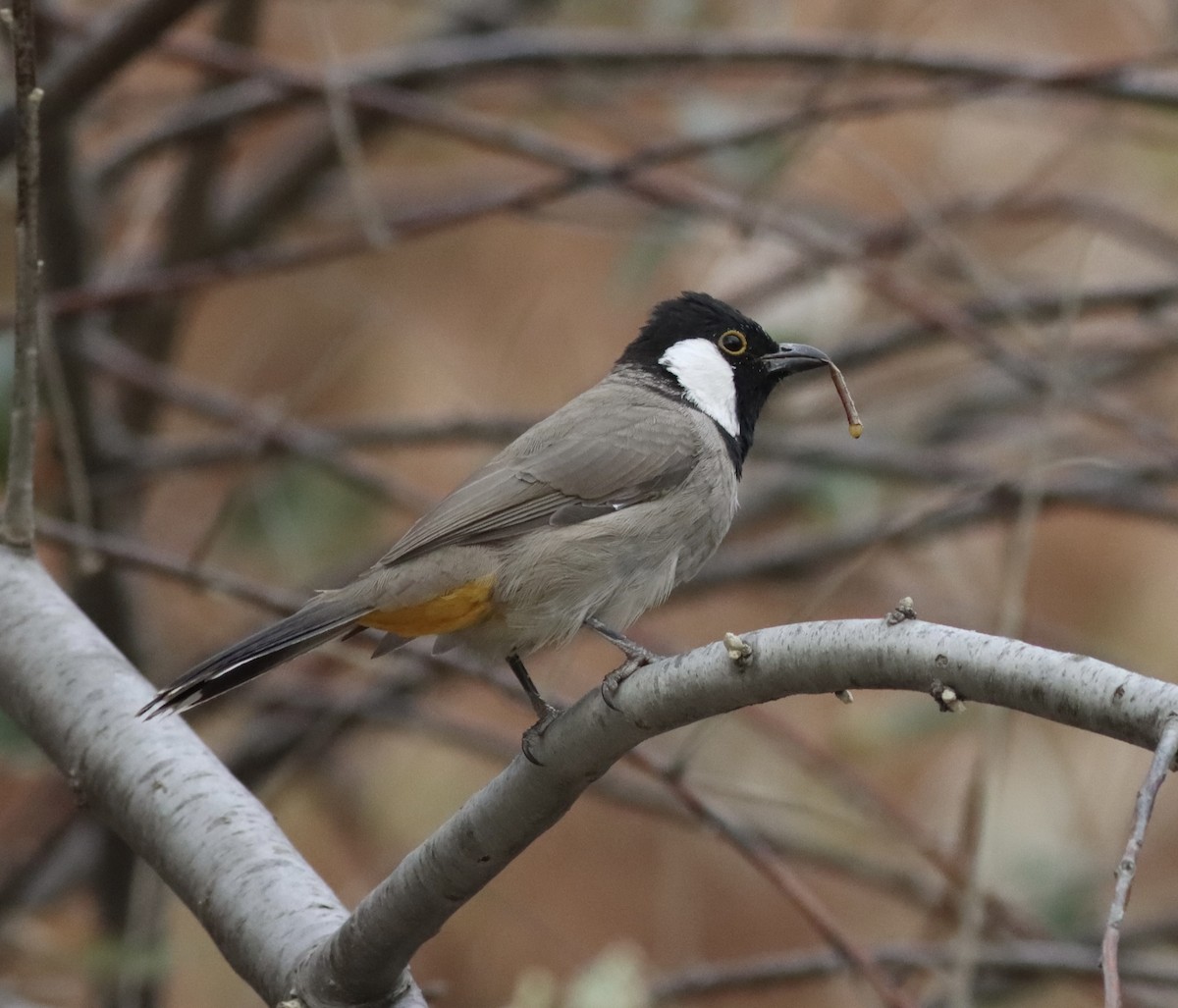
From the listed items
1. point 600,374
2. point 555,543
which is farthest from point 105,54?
point 600,374

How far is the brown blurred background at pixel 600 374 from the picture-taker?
3.85 meters

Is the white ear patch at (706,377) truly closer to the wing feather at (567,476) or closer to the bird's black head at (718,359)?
the bird's black head at (718,359)

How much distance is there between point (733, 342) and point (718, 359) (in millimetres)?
52

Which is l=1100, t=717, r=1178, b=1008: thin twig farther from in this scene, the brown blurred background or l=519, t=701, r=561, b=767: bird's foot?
the brown blurred background

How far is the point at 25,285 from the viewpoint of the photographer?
2189 millimetres

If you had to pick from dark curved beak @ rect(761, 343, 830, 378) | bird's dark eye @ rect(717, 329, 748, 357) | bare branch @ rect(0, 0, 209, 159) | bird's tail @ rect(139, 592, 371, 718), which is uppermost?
bare branch @ rect(0, 0, 209, 159)

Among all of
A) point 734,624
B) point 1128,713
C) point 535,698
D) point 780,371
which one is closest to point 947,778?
point 734,624

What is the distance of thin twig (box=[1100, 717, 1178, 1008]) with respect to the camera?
120 cm

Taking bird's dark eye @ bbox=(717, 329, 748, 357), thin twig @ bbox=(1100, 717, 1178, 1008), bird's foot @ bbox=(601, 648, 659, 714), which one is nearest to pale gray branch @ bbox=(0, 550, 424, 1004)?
bird's foot @ bbox=(601, 648, 659, 714)

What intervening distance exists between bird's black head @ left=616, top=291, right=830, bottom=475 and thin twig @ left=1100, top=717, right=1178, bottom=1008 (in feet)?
7.30

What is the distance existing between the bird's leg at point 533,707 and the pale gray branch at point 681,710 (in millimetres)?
71

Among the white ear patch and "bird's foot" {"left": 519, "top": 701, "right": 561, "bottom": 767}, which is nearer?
"bird's foot" {"left": 519, "top": 701, "right": 561, "bottom": 767}

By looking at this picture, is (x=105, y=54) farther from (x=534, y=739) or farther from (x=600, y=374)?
(x=600, y=374)

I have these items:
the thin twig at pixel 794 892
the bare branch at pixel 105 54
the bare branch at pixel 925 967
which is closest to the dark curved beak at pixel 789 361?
the thin twig at pixel 794 892
